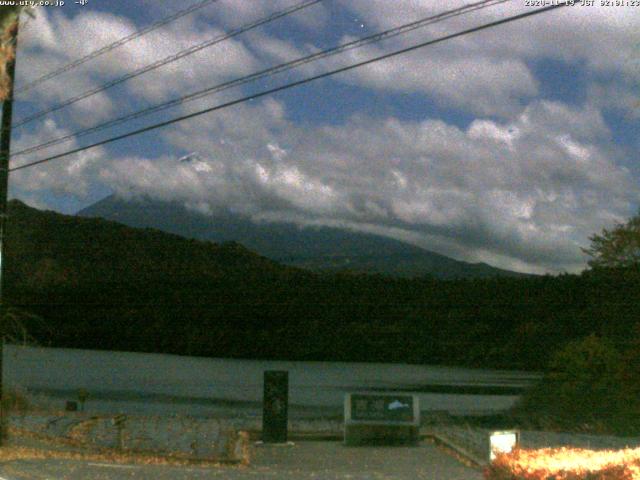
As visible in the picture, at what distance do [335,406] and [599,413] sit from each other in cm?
1905

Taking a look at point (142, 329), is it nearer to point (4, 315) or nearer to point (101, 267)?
point (101, 267)

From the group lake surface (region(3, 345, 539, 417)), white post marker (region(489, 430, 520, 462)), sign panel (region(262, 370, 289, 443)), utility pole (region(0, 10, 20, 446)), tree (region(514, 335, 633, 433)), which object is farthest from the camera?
lake surface (region(3, 345, 539, 417))

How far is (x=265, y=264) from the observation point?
161 feet

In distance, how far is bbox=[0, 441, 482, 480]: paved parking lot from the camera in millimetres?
11688

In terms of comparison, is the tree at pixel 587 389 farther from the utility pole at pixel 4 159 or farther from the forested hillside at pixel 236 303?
the utility pole at pixel 4 159

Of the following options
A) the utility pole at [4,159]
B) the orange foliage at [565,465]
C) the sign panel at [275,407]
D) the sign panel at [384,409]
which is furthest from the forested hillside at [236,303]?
the orange foliage at [565,465]

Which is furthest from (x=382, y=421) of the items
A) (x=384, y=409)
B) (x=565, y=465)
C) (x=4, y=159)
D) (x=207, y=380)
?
(x=207, y=380)

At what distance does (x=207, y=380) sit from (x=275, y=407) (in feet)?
79.7

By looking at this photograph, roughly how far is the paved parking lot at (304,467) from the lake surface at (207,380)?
58.1ft

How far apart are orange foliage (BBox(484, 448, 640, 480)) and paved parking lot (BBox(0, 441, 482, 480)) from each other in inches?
208

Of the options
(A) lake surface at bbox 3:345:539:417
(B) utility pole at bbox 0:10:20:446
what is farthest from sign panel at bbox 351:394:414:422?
(A) lake surface at bbox 3:345:539:417

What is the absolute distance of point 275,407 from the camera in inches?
867

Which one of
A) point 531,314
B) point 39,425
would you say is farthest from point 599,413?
point 39,425

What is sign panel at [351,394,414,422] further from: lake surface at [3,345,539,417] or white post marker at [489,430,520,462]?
lake surface at [3,345,539,417]
